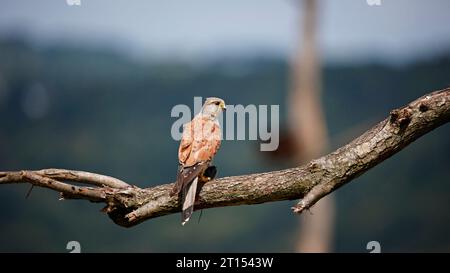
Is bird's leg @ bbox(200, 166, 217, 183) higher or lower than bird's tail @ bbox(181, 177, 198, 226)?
higher

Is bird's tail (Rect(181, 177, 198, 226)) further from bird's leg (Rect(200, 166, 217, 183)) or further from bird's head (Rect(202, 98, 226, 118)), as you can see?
→ bird's head (Rect(202, 98, 226, 118))

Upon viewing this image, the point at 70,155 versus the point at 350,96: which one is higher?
the point at 350,96

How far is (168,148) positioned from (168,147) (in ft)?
0.16

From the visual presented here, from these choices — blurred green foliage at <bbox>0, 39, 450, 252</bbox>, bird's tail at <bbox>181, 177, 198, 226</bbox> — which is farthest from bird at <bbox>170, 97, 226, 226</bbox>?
blurred green foliage at <bbox>0, 39, 450, 252</bbox>

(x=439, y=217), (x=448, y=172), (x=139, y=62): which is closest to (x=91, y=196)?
(x=439, y=217)

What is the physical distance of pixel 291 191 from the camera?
219 inches

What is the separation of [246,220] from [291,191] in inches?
896

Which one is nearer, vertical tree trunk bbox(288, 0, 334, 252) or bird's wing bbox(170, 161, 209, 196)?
bird's wing bbox(170, 161, 209, 196)

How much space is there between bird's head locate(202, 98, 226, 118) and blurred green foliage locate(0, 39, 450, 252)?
1249cm

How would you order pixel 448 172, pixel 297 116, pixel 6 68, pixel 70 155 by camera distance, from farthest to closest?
pixel 6 68 < pixel 70 155 < pixel 448 172 < pixel 297 116

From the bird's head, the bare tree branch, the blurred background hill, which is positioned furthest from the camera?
the blurred background hill

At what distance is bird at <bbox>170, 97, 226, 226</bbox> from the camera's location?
5.71 metres

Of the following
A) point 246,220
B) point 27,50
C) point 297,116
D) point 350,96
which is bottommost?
point 246,220

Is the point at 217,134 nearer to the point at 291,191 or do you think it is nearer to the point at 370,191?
the point at 291,191
